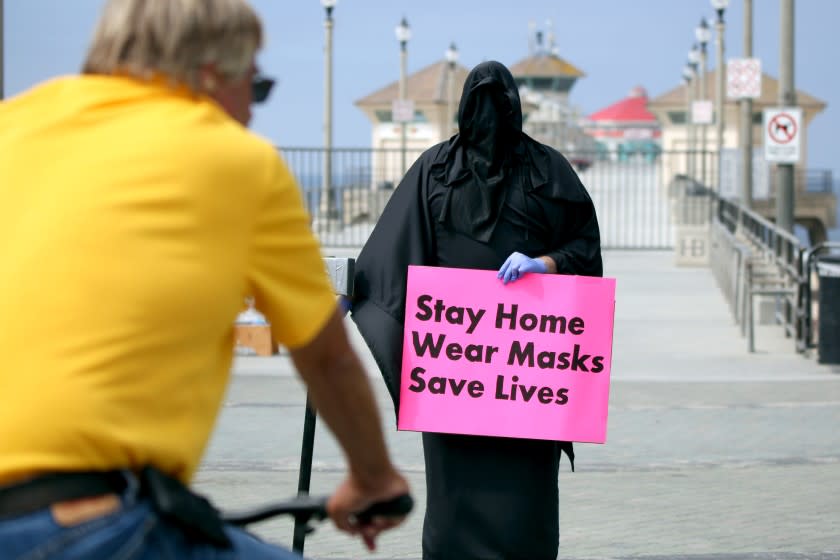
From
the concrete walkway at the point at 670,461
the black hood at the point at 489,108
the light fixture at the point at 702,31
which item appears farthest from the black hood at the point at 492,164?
the light fixture at the point at 702,31

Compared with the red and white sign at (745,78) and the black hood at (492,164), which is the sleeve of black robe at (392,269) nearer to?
the black hood at (492,164)

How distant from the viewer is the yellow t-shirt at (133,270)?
1.99 meters

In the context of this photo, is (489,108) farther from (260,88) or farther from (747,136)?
(747,136)

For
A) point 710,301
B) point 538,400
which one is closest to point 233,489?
point 538,400

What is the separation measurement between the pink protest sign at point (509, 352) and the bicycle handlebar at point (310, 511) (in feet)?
8.56

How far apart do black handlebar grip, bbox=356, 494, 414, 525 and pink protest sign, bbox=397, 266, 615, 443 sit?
8.73 ft

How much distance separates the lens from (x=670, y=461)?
908 cm

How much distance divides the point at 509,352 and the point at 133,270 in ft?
10.7

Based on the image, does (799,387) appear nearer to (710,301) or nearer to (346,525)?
(710,301)

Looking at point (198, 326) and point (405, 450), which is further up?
point (198, 326)

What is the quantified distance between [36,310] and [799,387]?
10758 mm

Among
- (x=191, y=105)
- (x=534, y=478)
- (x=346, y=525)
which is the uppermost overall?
(x=191, y=105)

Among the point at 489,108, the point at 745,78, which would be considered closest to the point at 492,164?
the point at 489,108

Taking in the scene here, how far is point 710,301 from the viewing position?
66.1ft
